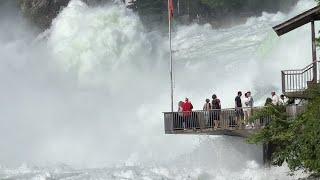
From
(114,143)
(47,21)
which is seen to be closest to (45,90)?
(114,143)

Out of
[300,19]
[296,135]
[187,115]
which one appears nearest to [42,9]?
[187,115]

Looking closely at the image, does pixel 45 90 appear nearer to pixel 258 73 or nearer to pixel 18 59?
pixel 18 59

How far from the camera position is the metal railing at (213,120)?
27.5 meters

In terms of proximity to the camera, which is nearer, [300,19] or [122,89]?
[300,19]

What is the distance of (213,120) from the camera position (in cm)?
2844

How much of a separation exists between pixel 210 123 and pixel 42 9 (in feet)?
183

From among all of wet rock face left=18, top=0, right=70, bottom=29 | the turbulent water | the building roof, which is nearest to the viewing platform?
the turbulent water

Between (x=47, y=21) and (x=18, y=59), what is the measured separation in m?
17.3

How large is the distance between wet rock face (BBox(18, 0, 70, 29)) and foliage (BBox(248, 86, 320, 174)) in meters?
57.0

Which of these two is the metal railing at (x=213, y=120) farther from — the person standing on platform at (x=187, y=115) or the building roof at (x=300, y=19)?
the building roof at (x=300, y=19)

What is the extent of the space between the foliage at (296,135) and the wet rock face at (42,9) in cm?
5695

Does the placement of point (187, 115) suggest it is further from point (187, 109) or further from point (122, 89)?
point (122, 89)

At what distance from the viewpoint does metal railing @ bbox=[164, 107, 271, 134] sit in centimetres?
2755

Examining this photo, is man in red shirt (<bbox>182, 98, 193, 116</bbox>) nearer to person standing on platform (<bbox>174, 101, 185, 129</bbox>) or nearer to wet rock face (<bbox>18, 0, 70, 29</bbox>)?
person standing on platform (<bbox>174, 101, 185, 129</bbox>)
